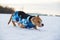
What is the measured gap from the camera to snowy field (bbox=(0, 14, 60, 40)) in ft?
2.65

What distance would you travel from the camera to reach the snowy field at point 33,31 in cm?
81

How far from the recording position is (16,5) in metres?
0.83

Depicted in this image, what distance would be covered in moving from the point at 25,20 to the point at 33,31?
4.3 inches

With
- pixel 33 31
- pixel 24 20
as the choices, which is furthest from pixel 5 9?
pixel 33 31

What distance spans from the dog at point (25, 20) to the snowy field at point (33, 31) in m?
0.03

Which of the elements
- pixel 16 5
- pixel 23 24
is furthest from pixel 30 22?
pixel 16 5

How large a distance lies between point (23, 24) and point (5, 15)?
0.16m

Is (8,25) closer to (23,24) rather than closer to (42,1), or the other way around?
(23,24)

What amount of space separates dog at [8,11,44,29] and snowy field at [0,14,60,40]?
0.11 feet

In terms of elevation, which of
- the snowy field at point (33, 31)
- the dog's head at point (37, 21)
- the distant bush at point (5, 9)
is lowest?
the snowy field at point (33, 31)

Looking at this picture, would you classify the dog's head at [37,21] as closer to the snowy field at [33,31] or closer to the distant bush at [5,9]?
the snowy field at [33,31]

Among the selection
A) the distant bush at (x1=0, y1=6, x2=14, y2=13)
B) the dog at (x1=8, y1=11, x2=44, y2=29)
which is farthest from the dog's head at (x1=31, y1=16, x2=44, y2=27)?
A: the distant bush at (x1=0, y1=6, x2=14, y2=13)

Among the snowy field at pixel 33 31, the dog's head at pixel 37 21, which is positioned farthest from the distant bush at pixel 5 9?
the dog's head at pixel 37 21

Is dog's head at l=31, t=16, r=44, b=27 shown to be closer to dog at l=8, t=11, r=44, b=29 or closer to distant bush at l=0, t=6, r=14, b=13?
dog at l=8, t=11, r=44, b=29
